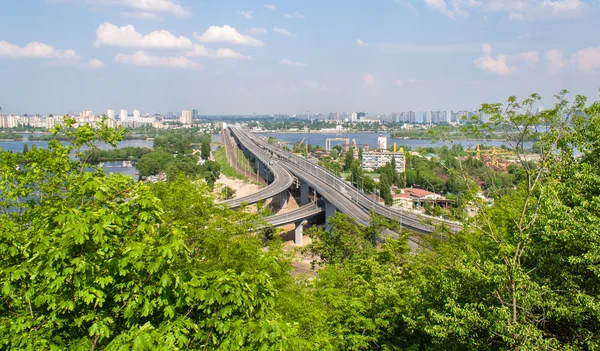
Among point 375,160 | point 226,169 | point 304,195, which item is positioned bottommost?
point 304,195

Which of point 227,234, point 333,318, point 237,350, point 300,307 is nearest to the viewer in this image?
point 237,350

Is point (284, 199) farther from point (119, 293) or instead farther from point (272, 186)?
point (119, 293)

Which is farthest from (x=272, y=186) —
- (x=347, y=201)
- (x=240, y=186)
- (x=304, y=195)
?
(x=240, y=186)

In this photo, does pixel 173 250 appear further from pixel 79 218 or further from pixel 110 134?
pixel 110 134

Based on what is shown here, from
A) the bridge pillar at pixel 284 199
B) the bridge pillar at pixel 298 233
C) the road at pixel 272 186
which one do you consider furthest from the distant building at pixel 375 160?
the bridge pillar at pixel 298 233

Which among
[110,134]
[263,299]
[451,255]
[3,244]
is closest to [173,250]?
[263,299]

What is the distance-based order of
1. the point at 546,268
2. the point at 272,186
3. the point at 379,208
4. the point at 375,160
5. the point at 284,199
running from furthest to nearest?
the point at 375,160
the point at 284,199
the point at 272,186
the point at 379,208
the point at 546,268

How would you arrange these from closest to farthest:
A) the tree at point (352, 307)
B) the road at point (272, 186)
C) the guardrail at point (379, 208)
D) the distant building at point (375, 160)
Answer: the tree at point (352, 307), the guardrail at point (379, 208), the road at point (272, 186), the distant building at point (375, 160)

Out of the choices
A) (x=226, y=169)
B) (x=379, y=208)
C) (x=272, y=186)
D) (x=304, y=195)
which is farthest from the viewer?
(x=226, y=169)

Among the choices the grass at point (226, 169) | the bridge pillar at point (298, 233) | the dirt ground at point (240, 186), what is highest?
the grass at point (226, 169)

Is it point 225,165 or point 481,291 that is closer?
point 481,291

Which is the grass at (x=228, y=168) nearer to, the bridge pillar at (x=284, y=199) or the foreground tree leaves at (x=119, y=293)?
the bridge pillar at (x=284, y=199)
